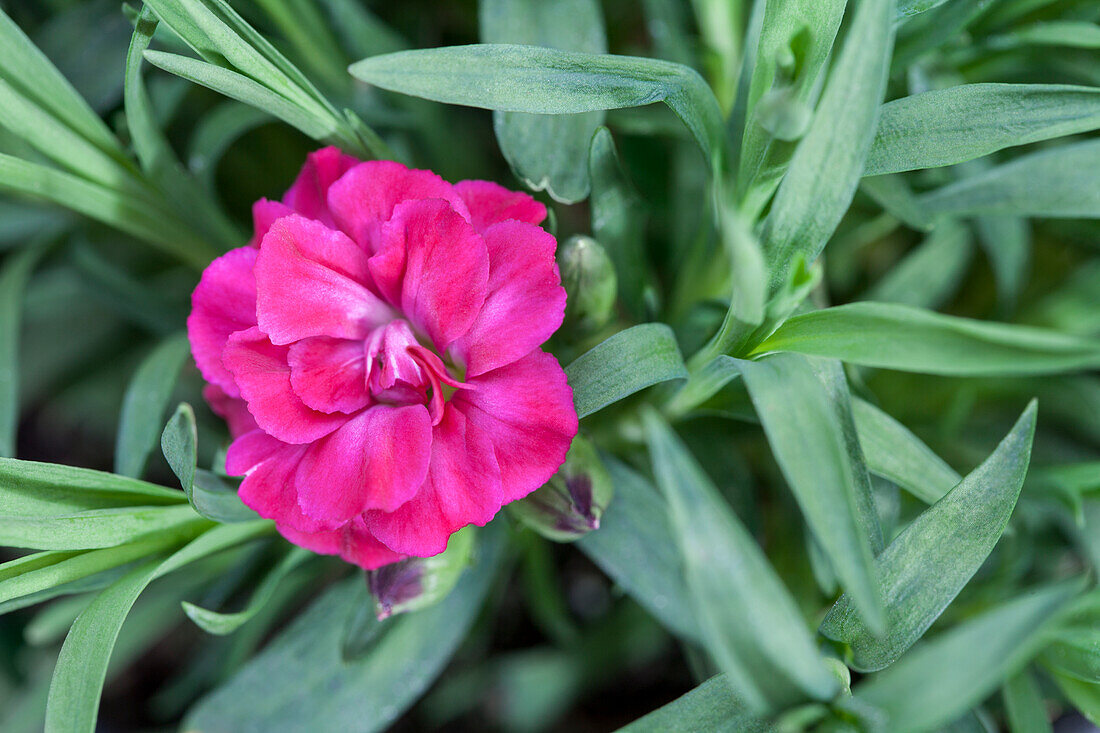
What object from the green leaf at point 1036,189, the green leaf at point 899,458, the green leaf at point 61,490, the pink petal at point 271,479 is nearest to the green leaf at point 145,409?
the green leaf at point 61,490

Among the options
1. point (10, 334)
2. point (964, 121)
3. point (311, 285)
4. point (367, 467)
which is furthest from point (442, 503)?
Result: point (10, 334)

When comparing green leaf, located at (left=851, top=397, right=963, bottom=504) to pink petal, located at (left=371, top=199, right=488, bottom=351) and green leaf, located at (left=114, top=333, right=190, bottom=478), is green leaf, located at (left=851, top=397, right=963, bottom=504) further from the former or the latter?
green leaf, located at (left=114, top=333, right=190, bottom=478)

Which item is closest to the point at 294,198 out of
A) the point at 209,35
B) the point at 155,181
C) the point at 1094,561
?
the point at 209,35

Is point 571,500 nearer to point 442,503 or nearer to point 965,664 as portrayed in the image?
point 442,503

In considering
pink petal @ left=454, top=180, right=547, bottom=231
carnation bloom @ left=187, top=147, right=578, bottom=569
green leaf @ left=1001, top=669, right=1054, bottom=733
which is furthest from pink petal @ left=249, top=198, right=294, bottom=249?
green leaf @ left=1001, top=669, right=1054, bottom=733

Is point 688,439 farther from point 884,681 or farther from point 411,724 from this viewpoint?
point 411,724
